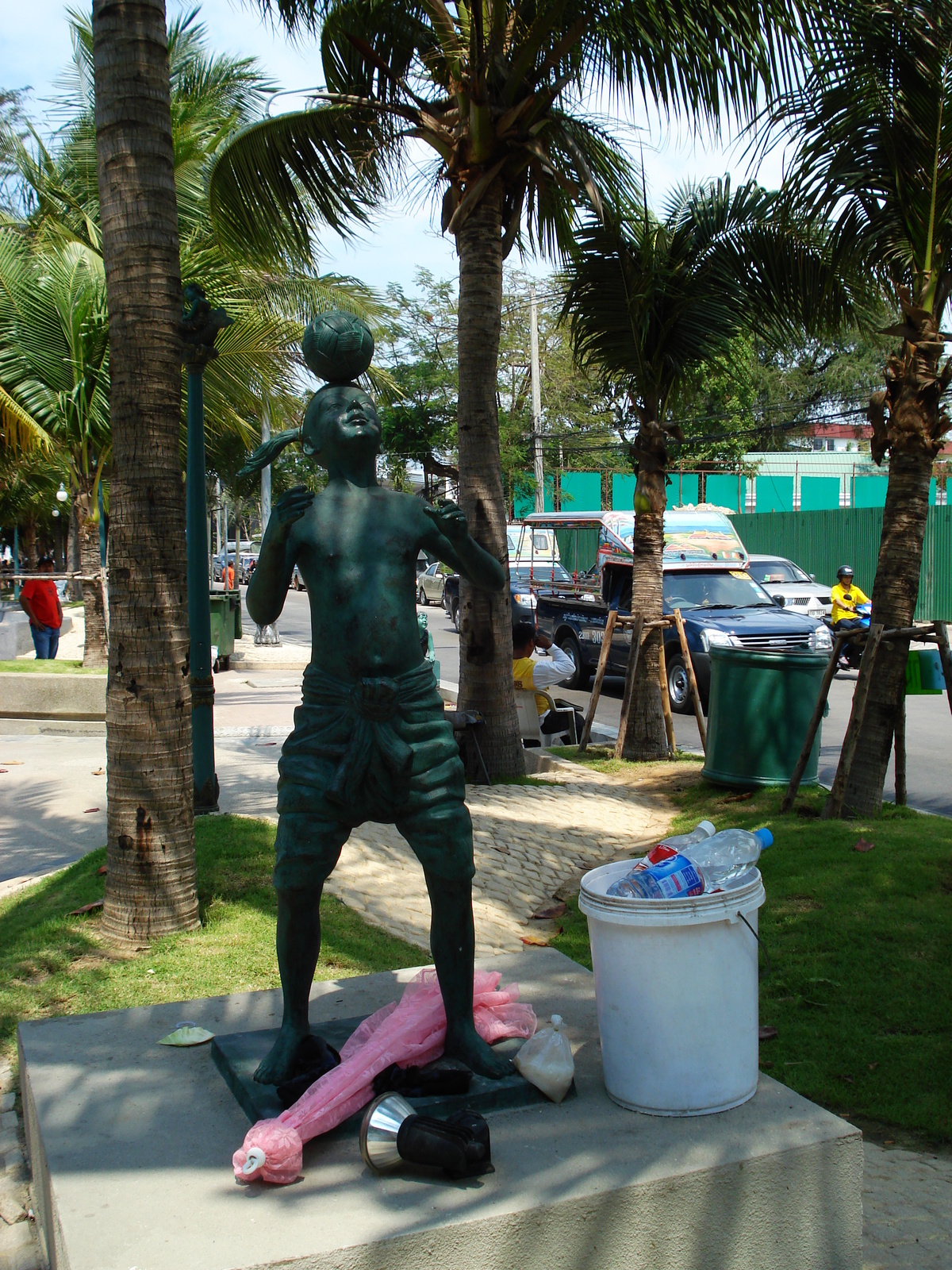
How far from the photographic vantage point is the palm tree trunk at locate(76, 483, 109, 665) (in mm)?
13336

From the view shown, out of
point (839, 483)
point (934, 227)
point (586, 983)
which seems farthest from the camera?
point (839, 483)

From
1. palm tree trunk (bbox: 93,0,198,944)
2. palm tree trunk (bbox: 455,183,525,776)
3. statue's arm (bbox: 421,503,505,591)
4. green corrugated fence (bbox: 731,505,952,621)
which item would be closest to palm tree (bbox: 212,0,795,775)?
palm tree trunk (bbox: 455,183,525,776)

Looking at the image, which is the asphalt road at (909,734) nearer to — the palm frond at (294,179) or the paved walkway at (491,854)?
the paved walkway at (491,854)

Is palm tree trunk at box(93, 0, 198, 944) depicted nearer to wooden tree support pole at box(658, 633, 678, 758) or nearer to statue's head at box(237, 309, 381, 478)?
statue's head at box(237, 309, 381, 478)

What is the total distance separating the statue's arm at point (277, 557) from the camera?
2988 mm

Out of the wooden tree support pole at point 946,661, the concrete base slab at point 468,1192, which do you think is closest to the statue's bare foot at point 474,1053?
the concrete base slab at point 468,1192

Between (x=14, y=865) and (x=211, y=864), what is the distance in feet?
5.79

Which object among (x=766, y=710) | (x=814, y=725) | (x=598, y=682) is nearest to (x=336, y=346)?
(x=814, y=725)

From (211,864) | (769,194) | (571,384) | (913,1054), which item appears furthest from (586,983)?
(571,384)

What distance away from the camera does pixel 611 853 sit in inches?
284

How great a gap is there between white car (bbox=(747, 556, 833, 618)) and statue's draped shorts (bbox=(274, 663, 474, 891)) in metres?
16.6

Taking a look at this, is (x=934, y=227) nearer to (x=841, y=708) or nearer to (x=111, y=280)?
(x=111, y=280)

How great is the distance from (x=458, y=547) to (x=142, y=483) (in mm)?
2314

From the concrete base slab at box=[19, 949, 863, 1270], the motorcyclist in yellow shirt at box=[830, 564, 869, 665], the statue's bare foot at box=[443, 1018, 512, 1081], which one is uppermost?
the motorcyclist in yellow shirt at box=[830, 564, 869, 665]
